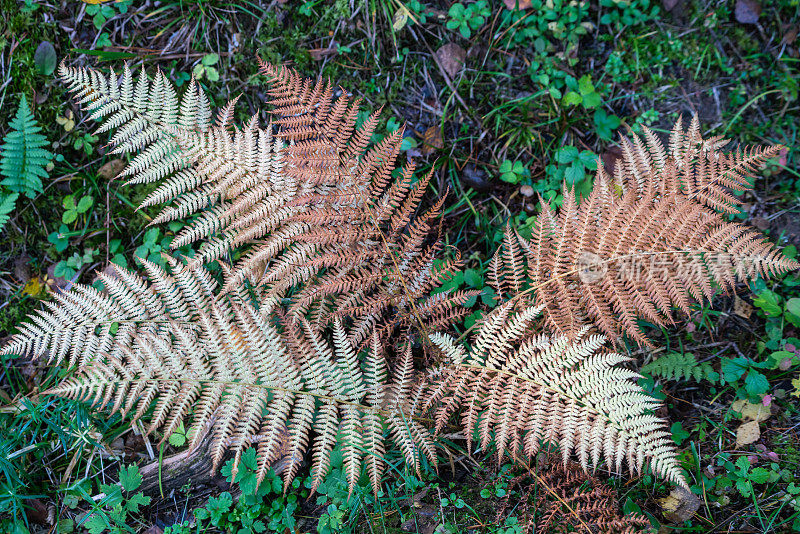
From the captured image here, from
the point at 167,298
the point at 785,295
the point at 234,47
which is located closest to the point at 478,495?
the point at 167,298

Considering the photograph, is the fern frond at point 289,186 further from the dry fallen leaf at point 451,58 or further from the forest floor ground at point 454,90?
the dry fallen leaf at point 451,58

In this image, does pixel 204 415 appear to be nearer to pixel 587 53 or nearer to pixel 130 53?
pixel 130 53

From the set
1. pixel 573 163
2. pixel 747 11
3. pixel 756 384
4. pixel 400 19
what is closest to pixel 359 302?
pixel 573 163

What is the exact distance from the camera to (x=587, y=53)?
12.9 ft

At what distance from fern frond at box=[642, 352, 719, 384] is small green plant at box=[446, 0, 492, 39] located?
2868mm

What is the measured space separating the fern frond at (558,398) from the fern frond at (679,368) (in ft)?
1.74

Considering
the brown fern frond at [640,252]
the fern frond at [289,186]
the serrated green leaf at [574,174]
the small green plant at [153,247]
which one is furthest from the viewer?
the small green plant at [153,247]

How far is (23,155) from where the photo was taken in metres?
3.86

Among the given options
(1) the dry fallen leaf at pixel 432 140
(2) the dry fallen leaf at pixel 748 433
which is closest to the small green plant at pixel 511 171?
(1) the dry fallen leaf at pixel 432 140

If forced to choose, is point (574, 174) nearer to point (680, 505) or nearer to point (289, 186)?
point (289, 186)

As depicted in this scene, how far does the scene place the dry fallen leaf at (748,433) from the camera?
3.23 meters

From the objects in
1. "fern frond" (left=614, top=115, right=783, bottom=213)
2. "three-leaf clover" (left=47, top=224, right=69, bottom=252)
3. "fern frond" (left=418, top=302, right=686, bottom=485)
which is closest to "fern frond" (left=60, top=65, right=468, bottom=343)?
"fern frond" (left=418, top=302, right=686, bottom=485)

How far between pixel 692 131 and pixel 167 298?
370 cm

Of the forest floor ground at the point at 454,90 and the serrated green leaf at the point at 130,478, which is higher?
the forest floor ground at the point at 454,90
